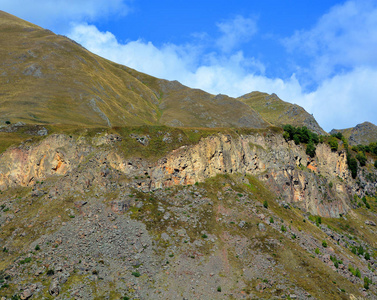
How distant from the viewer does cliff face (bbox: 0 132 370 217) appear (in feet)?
185

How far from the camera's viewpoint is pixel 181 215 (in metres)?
50.8

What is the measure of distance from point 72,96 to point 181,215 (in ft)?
344

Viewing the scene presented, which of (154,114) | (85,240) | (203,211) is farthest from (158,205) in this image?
(154,114)

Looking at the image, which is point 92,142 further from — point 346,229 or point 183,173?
point 346,229

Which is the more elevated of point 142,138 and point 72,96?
point 72,96

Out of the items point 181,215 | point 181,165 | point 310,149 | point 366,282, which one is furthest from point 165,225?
point 310,149

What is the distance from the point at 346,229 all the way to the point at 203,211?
137 feet

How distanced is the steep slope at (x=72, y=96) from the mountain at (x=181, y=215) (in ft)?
87.0

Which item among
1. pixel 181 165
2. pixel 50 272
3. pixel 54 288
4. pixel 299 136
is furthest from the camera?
pixel 299 136

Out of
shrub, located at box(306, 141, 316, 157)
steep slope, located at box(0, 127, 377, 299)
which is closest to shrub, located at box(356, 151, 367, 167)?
shrub, located at box(306, 141, 316, 157)

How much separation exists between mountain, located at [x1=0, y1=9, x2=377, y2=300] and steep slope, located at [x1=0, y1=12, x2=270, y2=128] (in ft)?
87.0

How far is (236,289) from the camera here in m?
39.3

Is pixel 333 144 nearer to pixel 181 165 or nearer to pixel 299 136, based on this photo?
pixel 299 136

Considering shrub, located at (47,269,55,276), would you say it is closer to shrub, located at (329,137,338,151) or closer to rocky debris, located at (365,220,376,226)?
rocky debris, located at (365,220,376,226)
